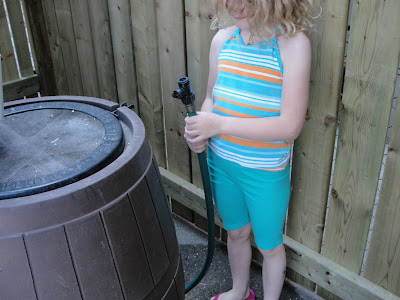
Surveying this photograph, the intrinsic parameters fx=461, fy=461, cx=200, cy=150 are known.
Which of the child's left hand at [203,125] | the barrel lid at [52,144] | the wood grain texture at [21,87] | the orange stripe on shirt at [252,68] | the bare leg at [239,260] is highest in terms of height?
the orange stripe on shirt at [252,68]

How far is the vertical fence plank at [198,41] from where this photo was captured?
69.1 inches

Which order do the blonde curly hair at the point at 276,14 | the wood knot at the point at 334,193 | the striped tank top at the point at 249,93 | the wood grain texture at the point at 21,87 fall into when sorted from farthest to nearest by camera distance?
Answer: the wood grain texture at the point at 21,87 < the wood knot at the point at 334,193 < the striped tank top at the point at 249,93 < the blonde curly hair at the point at 276,14

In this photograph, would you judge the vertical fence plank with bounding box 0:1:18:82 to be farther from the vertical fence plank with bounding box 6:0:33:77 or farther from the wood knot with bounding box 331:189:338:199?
the wood knot with bounding box 331:189:338:199

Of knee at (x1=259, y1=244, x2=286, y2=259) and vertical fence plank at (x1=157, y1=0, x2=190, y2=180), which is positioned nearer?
knee at (x1=259, y1=244, x2=286, y2=259)

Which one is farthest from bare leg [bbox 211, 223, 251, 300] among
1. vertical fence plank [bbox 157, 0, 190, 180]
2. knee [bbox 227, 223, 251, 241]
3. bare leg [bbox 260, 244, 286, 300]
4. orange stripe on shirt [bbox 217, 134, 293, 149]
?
vertical fence plank [bbox 157, 0, 190, 180]

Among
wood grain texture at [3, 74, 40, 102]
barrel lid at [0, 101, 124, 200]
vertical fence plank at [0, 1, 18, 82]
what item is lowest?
wood grain texture at [3, 74, 40, 102]

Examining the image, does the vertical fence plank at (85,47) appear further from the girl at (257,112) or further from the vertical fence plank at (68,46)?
the girl at (257,112)

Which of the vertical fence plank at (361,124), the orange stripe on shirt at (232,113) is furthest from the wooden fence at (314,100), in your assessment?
the orange stripe on shirt at (232,113)

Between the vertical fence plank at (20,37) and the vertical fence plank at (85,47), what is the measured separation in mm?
492

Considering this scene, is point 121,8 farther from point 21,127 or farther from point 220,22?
point 21,127

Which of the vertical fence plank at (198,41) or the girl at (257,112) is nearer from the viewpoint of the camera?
the girl at (257,112)

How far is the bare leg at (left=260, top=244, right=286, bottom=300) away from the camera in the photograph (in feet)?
5.39

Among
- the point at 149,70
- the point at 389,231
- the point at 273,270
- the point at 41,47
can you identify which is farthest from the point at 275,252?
the point at 41,47

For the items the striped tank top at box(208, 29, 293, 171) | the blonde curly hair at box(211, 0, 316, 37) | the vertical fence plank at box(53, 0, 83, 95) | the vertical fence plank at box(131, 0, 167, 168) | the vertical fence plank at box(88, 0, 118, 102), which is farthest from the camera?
the vertical fence plank at box(53, 0, 83, 95)
